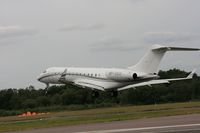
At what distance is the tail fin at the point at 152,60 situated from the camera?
7200 centimetres

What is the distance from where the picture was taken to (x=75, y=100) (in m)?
98.1

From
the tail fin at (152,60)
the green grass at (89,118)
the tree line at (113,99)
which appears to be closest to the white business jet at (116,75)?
the tail fin at (152,60)

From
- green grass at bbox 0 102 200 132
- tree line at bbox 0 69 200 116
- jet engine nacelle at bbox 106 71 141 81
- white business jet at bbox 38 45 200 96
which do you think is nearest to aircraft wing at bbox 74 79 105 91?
white business jet at bbox 38 45 200 96

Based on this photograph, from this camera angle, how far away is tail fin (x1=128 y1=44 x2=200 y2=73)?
7200 centimetres

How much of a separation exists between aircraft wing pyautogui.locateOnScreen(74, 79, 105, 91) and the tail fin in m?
5.59

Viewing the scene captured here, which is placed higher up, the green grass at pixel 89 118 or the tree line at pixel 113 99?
the tree line at pixel 113 99

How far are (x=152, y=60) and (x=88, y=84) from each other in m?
10.0

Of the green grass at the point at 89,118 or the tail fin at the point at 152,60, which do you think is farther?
the tail fin at the point at 152,60

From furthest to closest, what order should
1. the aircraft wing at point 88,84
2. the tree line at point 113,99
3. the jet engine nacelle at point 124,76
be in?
the tree line at point 113,99, the aircraft wing at point 88,84, the jet engine nacelle at point 124,76

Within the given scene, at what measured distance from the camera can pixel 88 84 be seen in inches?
2995

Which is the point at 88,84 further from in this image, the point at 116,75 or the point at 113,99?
the point at 113,99

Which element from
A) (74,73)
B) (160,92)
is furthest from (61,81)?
(160,92)

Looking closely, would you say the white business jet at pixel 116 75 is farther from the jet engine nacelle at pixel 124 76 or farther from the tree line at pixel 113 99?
the tree line at pixel 113 99

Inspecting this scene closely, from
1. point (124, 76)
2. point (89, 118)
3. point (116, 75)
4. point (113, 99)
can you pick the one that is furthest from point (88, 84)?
point (89, 118)
